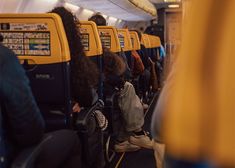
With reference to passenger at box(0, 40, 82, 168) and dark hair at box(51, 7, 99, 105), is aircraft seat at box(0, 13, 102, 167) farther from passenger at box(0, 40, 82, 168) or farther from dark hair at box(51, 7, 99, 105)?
passenger at box(0, 40, 82, 168)

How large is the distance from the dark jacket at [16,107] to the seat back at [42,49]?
57cm

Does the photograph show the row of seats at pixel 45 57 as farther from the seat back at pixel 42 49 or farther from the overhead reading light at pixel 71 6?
the overhead reading light at pixel 71 6

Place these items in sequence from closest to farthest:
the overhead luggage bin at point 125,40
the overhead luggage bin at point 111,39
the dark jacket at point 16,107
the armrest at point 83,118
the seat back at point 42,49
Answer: the dark jacket at point 16,107, the seat back at point 42,49, the armrest at point 83,118, the overhead luggage bin at point 111,39, the overhead luggage bin at point 125,40

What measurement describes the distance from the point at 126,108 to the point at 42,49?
183 cm

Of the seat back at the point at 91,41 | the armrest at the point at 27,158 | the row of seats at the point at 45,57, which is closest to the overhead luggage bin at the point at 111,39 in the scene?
the seat back at the point at 91,41

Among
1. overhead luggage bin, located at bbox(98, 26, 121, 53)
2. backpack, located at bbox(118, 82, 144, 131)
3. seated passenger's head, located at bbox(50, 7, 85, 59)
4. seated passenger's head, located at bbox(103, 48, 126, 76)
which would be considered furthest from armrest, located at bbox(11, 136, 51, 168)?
overhead luggage bin, located at bbox(98, 26, 121, 53)

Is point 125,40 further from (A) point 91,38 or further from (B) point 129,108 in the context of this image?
(A) point 91,38

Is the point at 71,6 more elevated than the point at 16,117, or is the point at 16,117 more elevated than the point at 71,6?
the point at 71,6

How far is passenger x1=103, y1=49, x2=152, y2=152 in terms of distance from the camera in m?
3.88

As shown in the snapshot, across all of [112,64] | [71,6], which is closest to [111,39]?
[112,64]

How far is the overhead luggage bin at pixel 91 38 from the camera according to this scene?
11.7ft

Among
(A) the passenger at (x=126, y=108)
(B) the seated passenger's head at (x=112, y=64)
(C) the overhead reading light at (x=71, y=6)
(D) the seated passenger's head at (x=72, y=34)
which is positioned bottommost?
(A) the passenger at (x=126, y=108)

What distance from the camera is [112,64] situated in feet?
12.6

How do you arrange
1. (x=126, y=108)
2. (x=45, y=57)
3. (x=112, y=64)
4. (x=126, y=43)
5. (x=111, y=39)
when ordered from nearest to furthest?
(x=45, y=57), (x=112, y=64), (x=126, y=108), (x=111, y=39), (x=126, y=43)
